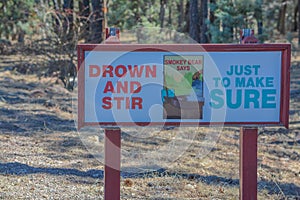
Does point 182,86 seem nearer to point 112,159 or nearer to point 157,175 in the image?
point 112,159

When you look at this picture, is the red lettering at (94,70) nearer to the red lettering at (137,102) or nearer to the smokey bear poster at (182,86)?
the red lettering at (137,102)

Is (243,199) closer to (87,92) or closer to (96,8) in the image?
(87,92)

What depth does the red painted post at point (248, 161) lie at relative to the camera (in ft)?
13.0

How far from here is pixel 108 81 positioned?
3840 millimetres

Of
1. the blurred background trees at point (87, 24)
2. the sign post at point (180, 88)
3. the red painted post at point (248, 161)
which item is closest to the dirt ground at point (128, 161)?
the red painted post at point (248, 161)

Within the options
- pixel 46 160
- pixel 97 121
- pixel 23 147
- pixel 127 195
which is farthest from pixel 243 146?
pixel 23 147

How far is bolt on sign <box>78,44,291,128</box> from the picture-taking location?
3824 mm

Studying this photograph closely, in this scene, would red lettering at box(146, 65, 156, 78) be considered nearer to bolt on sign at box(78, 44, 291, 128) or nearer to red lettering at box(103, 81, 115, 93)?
bolt on sign at box(78, 44, 291, 128)

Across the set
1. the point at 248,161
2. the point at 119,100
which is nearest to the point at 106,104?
the point at 119,100

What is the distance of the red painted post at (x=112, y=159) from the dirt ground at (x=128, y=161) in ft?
3.71

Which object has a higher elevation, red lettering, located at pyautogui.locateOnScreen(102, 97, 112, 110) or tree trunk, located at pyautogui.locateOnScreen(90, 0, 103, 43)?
tree trunk, located at pyautogui.locateOnScreen(90, 0, 103, 43)

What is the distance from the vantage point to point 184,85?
12.7 feet

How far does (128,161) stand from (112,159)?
2.83m

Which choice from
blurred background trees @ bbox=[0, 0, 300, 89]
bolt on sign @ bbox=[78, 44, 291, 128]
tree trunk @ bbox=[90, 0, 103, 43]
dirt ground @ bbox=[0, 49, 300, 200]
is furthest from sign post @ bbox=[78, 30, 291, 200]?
tree trunk @ bbox=[90, 0, 103, 43]
